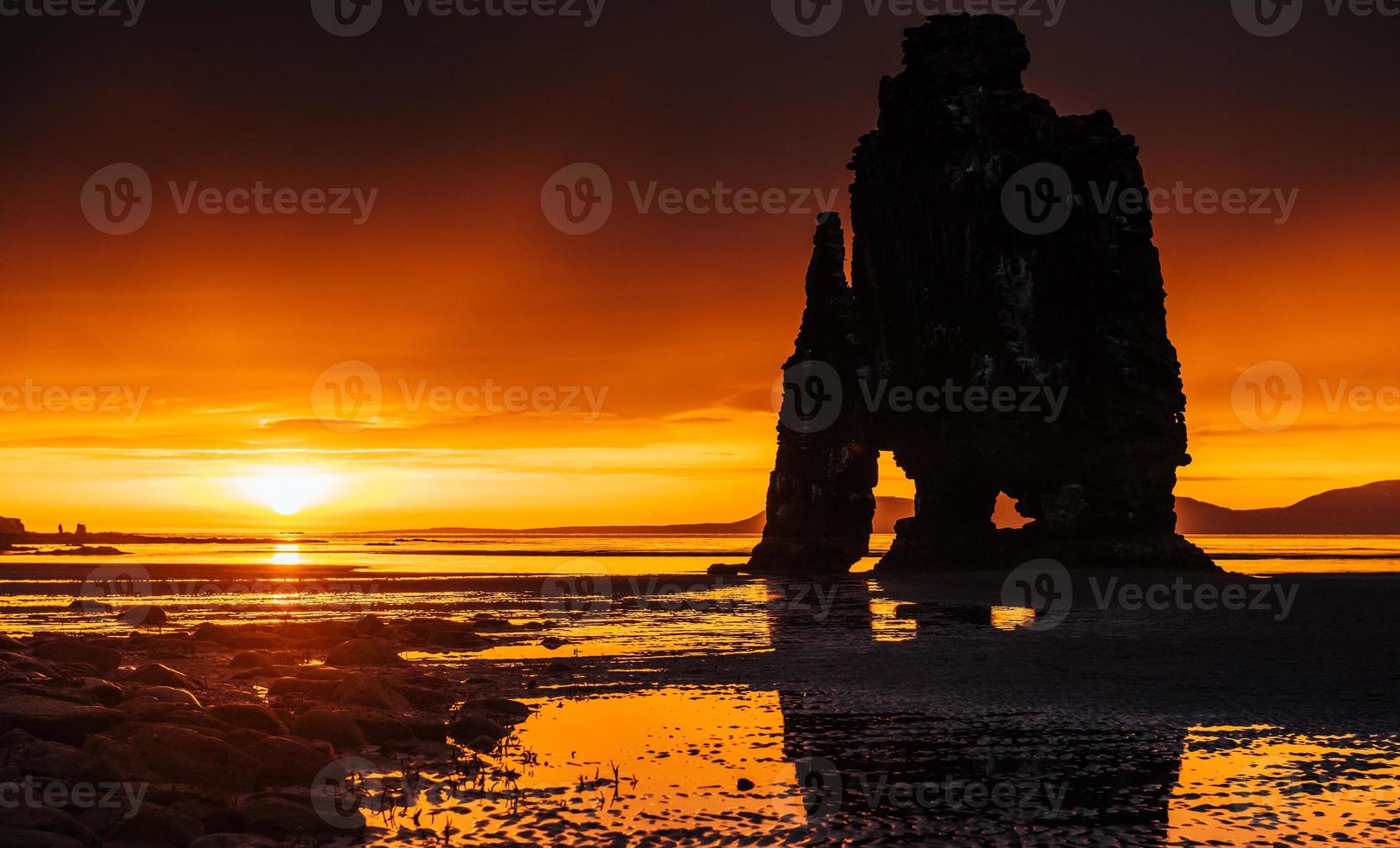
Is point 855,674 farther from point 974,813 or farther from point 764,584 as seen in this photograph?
point 764,584

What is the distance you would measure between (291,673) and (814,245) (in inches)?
3108

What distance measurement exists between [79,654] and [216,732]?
1305 cm

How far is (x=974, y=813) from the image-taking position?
12773 mm

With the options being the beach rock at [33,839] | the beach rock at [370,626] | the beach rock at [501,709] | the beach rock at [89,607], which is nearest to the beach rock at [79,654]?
the beach rock at [370,626]

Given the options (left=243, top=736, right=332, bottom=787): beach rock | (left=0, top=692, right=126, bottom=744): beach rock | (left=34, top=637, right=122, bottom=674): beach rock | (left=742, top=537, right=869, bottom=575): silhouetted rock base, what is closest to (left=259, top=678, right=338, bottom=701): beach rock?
(left=34, top=637, right=122, bottom=674): beach rock

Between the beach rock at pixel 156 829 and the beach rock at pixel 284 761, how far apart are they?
2.32 metres

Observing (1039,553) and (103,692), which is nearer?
(103,692)

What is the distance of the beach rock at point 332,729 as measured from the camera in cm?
1706

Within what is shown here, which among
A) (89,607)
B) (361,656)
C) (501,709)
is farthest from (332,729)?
(89,607)

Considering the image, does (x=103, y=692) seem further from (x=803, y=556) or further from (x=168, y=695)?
(x=803, y=556)

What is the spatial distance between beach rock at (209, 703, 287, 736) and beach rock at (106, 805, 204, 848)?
16.7 feet

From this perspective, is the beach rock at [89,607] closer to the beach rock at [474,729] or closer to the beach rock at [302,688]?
the beach rock at [302,688]

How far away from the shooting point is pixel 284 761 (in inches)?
570

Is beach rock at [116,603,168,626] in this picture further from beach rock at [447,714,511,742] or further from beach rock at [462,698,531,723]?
beach rock at [447,714,511,742]
